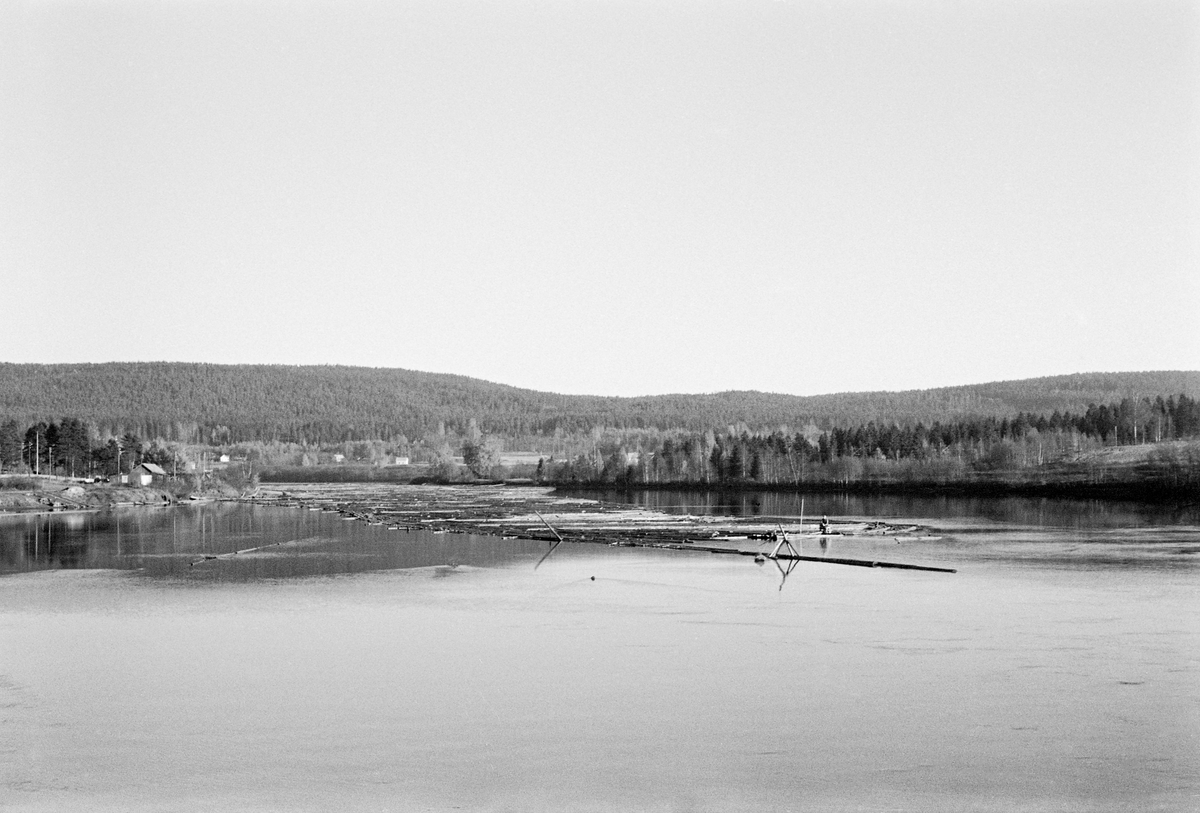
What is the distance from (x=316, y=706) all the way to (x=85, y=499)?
212 feet

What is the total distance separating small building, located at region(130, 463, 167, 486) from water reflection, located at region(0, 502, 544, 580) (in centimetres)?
3248

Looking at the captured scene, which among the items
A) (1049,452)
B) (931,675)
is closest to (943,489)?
(1049,452)

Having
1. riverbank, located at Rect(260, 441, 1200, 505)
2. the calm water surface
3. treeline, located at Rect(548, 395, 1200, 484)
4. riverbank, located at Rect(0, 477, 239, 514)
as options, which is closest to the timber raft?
the calm water surface

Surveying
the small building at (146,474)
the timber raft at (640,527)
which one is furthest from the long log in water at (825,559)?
the small building at (146,474)

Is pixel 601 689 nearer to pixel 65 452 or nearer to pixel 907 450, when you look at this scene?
pixel 65 452

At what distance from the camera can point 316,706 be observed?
56.2 feet

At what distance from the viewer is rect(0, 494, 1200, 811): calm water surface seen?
13.4 meters

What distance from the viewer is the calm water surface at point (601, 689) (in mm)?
13359

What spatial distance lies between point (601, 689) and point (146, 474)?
86.1m

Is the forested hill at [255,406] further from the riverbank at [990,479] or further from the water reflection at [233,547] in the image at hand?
the water reflection at [233,547]

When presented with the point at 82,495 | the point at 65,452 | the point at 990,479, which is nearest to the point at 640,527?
the point at 82,495

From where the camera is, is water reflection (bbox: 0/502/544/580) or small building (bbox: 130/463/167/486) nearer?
water reflection (bbox: 0/502/544/580)

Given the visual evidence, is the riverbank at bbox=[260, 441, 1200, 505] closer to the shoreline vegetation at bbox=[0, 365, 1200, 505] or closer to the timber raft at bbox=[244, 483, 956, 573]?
the shoreline vegetation at bbox=[0, 365, 1200, 505]

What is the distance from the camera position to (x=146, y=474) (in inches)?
3794
